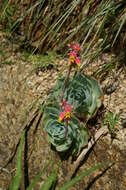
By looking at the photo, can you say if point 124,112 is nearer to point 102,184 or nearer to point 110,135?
point 110,135

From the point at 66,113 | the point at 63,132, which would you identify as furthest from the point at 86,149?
the point at 66,113

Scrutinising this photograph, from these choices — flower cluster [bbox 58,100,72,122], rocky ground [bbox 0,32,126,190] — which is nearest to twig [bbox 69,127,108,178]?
rocky ground [bbox 0,32,126,190]

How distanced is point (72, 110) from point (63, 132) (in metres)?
0.11

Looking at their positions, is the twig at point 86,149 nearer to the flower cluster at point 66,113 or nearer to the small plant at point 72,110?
the small plant at point 72,110

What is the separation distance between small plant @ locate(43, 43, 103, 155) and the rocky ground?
3.9 inches

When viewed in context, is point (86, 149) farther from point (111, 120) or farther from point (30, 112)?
point (30, 112)

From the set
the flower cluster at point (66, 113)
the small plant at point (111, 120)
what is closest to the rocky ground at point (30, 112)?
the small plant at point (111, 120)

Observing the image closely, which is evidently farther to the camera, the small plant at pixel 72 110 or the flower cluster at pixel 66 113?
the small plant at pixel 72 110

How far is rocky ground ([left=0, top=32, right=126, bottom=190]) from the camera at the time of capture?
5.30ft

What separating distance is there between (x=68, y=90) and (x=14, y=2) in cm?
63

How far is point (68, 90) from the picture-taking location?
1.62 metres

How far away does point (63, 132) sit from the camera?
5.11ft

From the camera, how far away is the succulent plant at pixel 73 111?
1576 millimetres

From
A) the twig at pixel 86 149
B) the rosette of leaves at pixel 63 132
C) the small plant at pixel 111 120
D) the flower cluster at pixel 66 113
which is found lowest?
the twig at pixel 86 149
